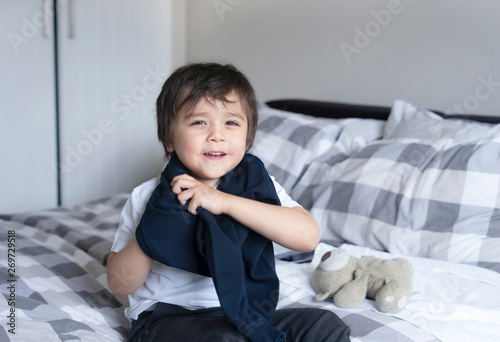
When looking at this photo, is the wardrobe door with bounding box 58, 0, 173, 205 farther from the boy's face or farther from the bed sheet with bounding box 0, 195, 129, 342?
the boy's face

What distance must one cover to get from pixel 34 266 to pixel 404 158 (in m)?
1.18

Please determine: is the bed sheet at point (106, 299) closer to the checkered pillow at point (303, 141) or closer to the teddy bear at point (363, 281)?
the teddy bear at point (363, 281)

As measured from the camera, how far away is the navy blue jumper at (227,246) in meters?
0.87

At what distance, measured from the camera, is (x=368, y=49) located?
7.71 feet

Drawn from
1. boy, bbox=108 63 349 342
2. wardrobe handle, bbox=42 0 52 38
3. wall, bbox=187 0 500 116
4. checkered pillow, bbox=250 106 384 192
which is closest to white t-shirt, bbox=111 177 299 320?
boy, bbox=108 63 349 342

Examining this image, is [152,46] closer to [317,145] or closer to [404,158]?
[317,145]

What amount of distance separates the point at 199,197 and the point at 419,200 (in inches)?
35.3

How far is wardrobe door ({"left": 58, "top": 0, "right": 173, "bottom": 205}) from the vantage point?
3049 mm

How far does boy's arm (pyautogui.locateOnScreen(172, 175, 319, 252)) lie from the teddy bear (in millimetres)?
298

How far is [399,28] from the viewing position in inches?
87.2

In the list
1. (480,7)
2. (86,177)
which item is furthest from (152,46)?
(480,7)

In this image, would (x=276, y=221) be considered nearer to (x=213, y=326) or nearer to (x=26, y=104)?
(x=213, y=326)

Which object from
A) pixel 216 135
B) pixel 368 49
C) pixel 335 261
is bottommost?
pixel 335 261

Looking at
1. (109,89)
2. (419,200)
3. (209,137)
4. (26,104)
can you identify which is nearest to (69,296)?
(209,137)
